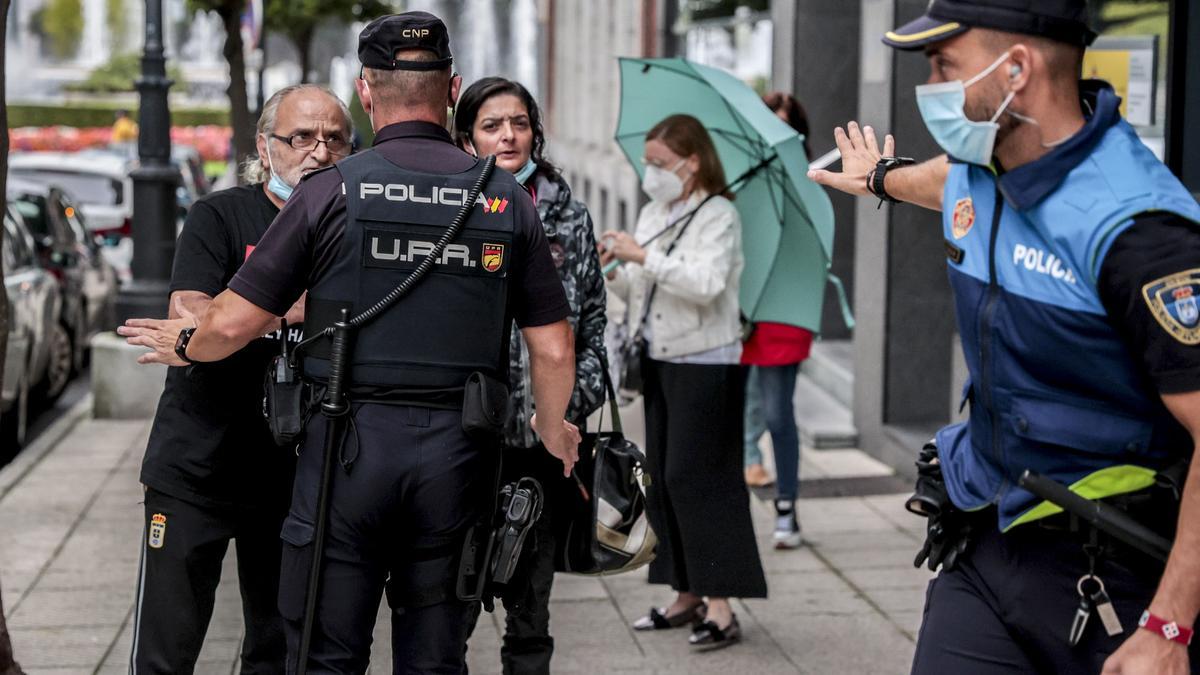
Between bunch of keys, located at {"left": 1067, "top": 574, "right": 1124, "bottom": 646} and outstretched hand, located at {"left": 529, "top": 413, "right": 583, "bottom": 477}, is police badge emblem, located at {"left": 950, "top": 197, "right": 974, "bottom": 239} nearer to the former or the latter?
bunch of keys, located at {"left": 1067, "top": 574, "right": 1124, "bottom": 646}

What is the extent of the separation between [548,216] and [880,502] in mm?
4154

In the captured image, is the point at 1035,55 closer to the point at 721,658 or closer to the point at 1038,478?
the point at 1038,478

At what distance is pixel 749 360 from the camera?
7.41 metres

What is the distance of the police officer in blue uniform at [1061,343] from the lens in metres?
2.73

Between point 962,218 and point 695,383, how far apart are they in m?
2.98

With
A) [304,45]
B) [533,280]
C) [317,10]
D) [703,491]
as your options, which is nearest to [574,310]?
[533,280]

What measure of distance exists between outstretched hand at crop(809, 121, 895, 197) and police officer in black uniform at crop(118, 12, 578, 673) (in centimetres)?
65

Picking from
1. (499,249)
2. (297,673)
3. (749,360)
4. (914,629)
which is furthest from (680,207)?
(297,673)

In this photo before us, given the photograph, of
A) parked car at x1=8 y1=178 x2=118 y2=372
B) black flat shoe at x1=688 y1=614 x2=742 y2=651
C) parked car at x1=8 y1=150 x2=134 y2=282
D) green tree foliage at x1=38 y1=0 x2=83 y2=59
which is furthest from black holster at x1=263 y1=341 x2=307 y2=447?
green tree foliage at x1=38 y1=0 x2=83 y2=59

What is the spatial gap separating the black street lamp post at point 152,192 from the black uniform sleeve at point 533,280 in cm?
819

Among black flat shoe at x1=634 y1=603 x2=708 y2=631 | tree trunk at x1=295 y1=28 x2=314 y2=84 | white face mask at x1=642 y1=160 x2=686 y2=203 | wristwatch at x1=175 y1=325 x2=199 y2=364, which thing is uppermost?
tree trunk at x1=295 y1=28 x2=314 y2=84

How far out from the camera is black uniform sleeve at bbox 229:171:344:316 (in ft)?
11.6

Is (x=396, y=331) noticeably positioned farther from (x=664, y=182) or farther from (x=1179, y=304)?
(x=664, y=182)

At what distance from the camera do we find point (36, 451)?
32.8 feet
